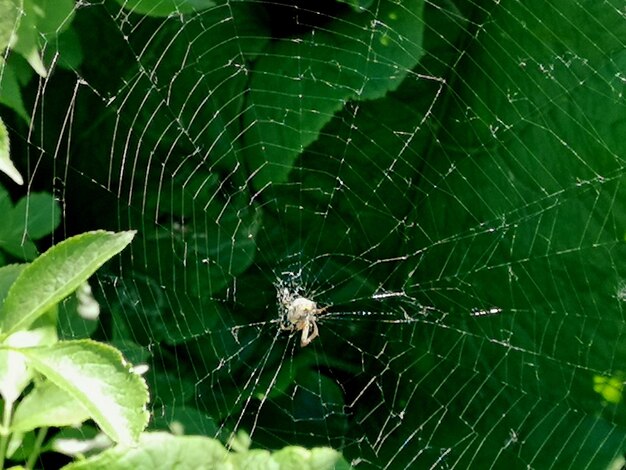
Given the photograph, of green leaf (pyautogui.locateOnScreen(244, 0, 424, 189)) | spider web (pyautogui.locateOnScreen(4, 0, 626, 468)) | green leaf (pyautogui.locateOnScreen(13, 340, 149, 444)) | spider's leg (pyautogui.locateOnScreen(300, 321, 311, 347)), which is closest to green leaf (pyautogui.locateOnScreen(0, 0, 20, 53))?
spider web (pyautogui.locateOnScreen(4, 0, 626, 468))

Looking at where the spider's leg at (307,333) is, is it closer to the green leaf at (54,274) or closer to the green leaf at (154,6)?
the green leaf at (154,6)

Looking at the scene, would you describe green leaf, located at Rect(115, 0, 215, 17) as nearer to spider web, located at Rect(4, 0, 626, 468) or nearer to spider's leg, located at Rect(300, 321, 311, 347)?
spider web, located at Rect(4, 0, 626, 468)

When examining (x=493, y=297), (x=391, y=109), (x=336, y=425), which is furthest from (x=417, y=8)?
(x=336, y=425)

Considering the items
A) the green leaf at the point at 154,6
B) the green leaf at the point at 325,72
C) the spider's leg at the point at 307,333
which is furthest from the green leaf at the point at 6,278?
the spider's leg at the point at 307,333

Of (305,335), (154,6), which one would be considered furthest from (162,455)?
(305,335)

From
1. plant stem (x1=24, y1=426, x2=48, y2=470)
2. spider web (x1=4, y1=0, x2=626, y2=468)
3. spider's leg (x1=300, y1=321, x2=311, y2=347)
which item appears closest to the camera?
plant stem (x1=24, y1=426, x2=48, y2=470)

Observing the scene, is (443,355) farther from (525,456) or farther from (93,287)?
(93,287)
